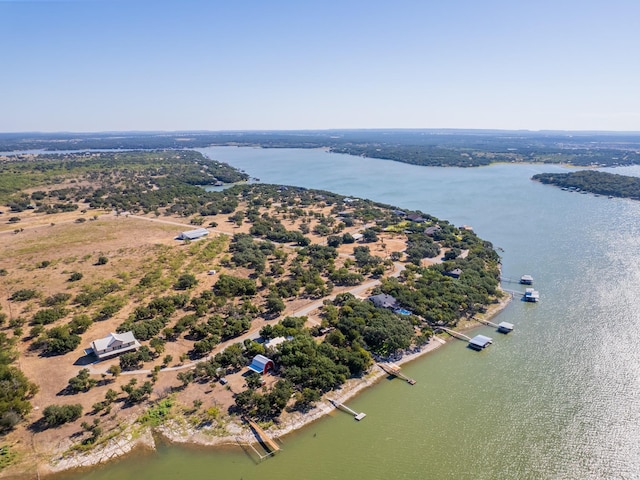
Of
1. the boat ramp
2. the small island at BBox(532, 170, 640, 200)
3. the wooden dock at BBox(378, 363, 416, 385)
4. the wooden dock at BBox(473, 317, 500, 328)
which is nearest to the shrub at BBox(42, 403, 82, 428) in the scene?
the boat ramp

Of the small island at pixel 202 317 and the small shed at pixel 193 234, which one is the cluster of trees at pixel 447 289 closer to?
the small island at pixel 202 317

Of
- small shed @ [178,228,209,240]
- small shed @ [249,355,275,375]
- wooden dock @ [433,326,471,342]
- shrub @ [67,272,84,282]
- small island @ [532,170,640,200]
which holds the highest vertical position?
small island @ [532,170,640,200]

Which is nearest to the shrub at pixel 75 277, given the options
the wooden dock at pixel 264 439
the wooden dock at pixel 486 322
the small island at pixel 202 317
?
the small island at pixel 202 317

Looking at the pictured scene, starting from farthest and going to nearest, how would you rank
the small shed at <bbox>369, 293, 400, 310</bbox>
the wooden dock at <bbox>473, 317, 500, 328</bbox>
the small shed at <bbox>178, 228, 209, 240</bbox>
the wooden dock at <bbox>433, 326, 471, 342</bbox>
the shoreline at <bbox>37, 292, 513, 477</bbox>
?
the small shed at <bbox>178, 228, 209, 240</bbox> → the small shed at <bbox>369, 293, 400, 310</bbox> → the wooden dock at <bbox>473, 317, 500, 328</bbox> → the wooden dock at <bbox>433, 326, 471, 342</bbox> → the shoreline at <bbox>37, 292, 513, 477</bbox>

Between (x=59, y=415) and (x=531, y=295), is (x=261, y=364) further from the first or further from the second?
(x=531, y=295)

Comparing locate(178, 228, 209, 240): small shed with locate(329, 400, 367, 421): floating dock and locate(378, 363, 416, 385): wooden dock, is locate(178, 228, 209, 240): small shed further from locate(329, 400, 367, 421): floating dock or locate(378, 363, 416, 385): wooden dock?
locate(329, 400, 367, 421): floating dock

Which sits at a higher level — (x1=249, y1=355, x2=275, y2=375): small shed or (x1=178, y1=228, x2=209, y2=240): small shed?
(x1=178, y1=228, x2=209, y2=240): small shed
